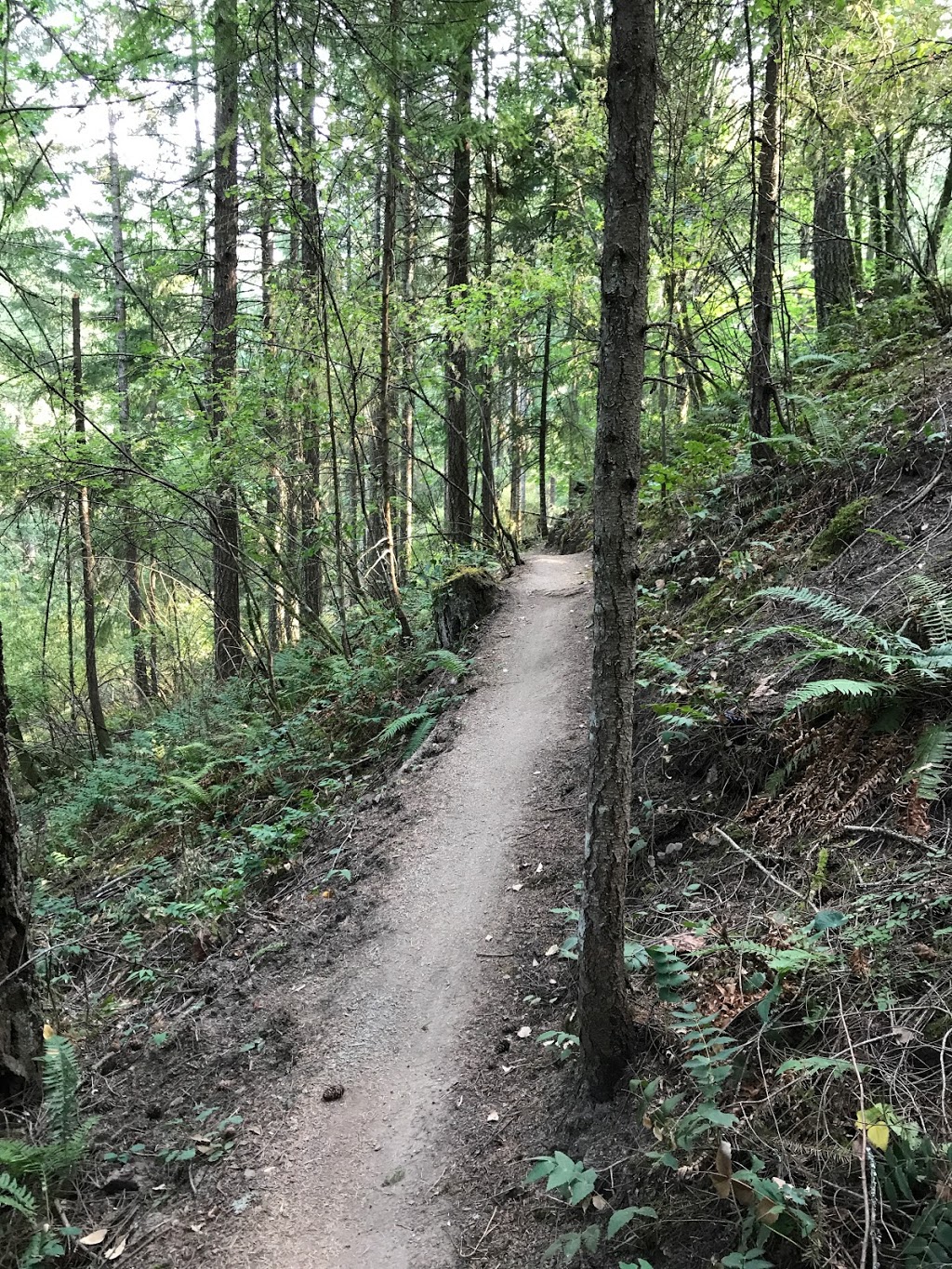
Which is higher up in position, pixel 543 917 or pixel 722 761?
pixel 722 761

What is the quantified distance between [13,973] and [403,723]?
170 inches

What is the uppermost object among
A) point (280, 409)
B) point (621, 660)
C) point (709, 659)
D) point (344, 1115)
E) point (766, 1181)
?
point (280, 409)

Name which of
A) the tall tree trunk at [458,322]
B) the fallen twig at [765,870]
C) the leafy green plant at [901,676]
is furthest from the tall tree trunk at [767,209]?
the tall tree trunk at [458,322]

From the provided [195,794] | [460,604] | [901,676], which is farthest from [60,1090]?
[460,604]

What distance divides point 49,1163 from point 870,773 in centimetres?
435

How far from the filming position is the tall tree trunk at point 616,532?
2.74 m

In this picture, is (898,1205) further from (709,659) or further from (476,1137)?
(709,659)

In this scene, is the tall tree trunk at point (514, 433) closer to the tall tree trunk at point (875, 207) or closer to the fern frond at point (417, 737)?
the tall tree trunk at point (875, 207)

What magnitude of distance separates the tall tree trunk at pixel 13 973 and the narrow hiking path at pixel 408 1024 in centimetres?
135

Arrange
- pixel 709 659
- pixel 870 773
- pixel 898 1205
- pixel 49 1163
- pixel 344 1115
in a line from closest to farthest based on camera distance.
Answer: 1. pixel 898 1205
2. pixel 49 1163
3. pixel 870 773
4. pixel 344 1115
5. pixel 709 659

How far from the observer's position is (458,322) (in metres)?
10.9

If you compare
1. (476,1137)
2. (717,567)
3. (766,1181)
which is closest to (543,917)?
(476,1137)

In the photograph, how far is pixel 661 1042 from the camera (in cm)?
303

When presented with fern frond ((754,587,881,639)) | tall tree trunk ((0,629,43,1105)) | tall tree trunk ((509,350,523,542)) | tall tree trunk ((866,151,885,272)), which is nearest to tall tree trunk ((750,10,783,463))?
tall tree trunk ((866,151,885,272))
